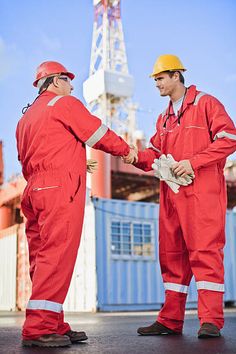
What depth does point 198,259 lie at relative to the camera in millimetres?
3379

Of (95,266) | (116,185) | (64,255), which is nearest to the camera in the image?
(64,255)

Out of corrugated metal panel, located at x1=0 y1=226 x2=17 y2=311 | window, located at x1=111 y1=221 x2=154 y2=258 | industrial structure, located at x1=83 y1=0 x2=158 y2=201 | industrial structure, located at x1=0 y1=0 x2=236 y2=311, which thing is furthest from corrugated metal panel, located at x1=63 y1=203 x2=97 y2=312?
industrial structure, located at x1=83 y1=0 x2=158 y2=201

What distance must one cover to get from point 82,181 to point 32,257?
0.59 m

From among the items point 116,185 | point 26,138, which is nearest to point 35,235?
point 26,138

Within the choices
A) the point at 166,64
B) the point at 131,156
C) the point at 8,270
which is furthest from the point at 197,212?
the point at 8,270

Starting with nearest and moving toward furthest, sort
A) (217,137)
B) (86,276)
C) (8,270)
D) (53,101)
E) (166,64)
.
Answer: (53,101) → (217,137) → (166,64) → (86,276) → (8,270)

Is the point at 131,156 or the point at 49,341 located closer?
the point at 49,341

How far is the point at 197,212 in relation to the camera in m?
3.46

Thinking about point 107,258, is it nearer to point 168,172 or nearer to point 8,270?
point 8,270

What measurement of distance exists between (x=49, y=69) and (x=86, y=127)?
1.75ft

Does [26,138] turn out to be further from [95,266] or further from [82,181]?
[95,266]

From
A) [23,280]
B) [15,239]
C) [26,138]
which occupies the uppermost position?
[26,138]

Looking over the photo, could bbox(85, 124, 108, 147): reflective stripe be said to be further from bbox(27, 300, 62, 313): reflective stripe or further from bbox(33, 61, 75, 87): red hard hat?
bbox(27, 300, 62, 313): reflective stripe

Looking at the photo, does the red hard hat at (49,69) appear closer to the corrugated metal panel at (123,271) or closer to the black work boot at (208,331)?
the black work boot at (208,331)
